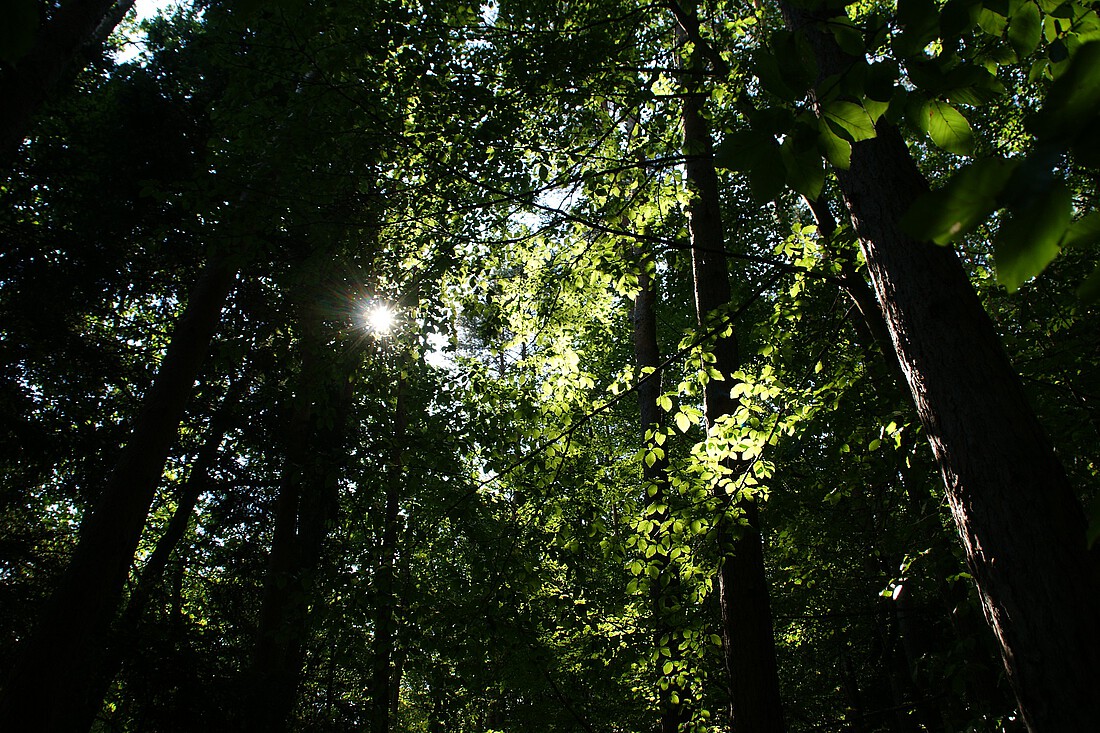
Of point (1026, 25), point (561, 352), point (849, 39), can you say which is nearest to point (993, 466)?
point (1026, 25)

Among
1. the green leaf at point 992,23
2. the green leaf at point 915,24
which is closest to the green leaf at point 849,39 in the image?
the green leaf at point 915,24

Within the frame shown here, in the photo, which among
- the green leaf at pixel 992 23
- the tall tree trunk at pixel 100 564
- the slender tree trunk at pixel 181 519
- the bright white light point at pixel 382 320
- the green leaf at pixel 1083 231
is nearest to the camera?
the green leaf at pixel 1083 231

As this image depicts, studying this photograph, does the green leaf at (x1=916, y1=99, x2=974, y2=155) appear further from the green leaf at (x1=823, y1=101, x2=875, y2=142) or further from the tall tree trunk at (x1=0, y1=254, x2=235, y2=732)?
the tall tree trunk at (x1=0, y1=254, x2=235, y2=732)

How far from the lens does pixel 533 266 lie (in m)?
5.30

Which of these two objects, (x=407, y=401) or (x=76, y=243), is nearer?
(x=407, y=401)

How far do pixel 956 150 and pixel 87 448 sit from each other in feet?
29.6

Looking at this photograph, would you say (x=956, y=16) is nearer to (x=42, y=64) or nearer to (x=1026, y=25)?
(x=1026, y=25)

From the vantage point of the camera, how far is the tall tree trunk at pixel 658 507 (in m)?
3.69

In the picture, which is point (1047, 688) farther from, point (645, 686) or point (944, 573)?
point (645, 686)

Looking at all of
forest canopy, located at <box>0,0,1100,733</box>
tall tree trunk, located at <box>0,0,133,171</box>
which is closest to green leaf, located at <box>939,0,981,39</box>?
forest canopy, located at <box>0,0,1100,733</box>

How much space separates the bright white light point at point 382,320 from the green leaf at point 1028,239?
4.09m

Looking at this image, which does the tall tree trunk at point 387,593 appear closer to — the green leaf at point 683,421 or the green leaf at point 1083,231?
the green leaf at point 683,421

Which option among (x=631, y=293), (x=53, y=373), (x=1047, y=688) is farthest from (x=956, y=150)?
(x=53, y=373)

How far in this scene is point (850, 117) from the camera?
1345 mm
